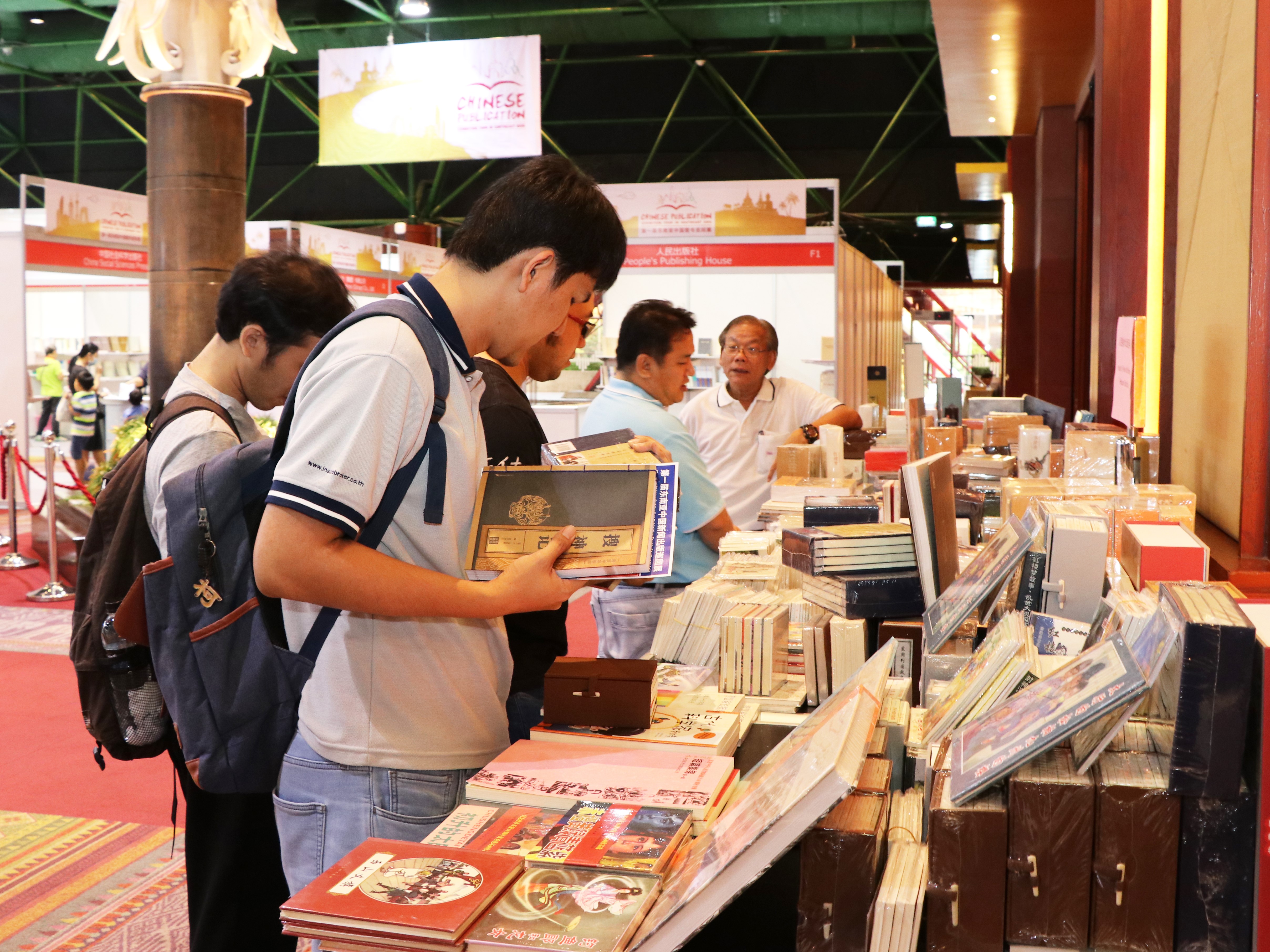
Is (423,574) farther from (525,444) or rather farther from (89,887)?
(89,887)

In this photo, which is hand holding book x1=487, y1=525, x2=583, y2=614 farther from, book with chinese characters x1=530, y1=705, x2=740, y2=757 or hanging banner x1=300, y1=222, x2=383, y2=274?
hanging banner x1=300, y1=222, x2=383, y2=274

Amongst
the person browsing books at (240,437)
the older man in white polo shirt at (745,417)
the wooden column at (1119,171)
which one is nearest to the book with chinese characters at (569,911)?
the person browsing books at (240,437)

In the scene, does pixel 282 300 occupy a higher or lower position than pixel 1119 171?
lower

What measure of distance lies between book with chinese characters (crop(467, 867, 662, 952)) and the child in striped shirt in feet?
42.8

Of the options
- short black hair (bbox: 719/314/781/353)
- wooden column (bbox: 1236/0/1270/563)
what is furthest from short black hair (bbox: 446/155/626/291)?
short black hair (bbox: 719/314/781/353)

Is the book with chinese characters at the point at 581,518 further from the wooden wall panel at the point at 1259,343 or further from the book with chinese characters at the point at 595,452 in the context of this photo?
the wooden wall panel at the point at 1259,343

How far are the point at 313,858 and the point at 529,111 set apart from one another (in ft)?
28.7

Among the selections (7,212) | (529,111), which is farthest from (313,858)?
(7,212)

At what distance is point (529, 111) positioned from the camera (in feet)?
31.4

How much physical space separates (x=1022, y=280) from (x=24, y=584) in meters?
8.46

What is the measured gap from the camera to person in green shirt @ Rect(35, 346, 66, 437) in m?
14.2

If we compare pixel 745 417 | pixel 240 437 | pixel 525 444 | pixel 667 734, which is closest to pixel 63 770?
pixel 240 437

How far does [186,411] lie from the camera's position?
86.9 inches

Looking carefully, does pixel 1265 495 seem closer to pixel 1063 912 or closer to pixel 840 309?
pixel 1063 912
